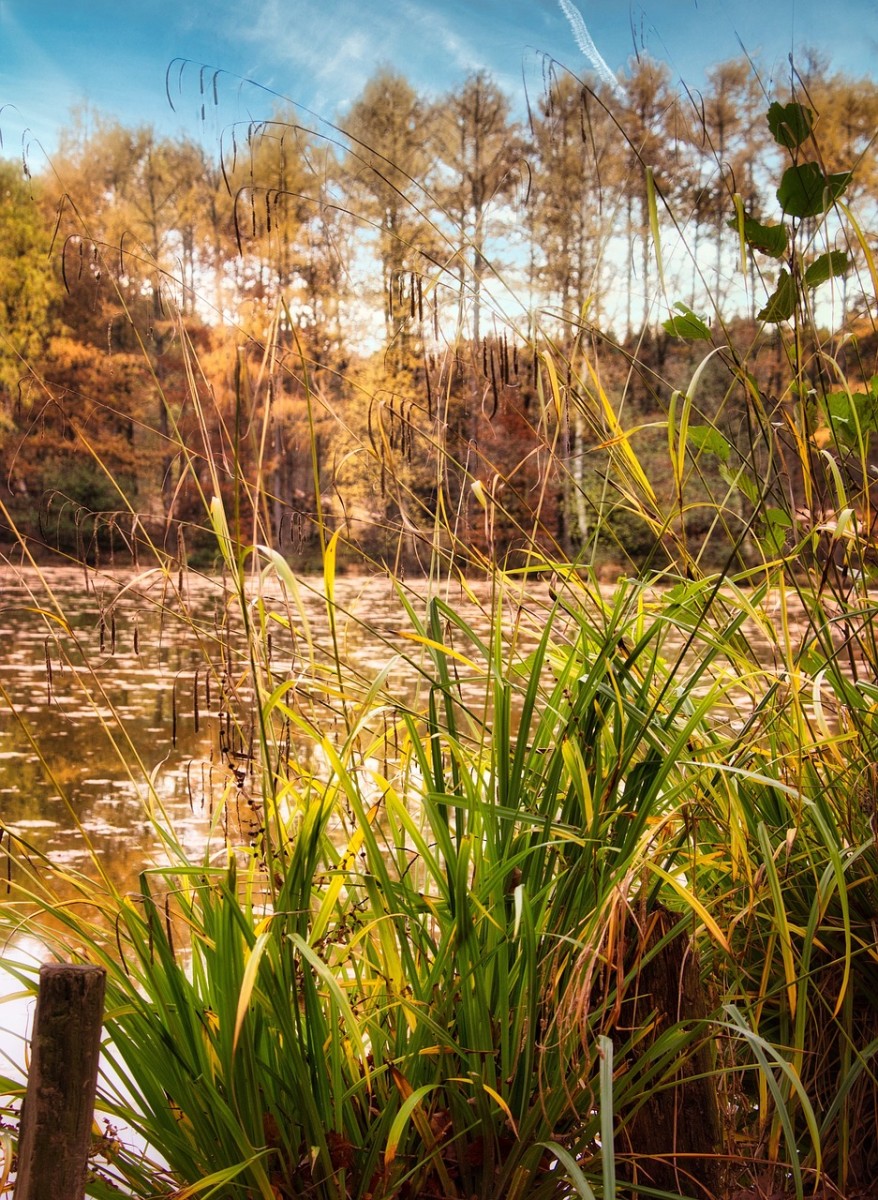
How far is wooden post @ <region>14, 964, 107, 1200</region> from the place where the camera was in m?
0.86

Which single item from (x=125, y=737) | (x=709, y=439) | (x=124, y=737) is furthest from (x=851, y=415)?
(x=124, y=737)

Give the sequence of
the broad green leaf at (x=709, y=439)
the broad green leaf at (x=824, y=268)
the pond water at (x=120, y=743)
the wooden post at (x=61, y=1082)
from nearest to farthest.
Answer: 1. the wooden post at (x=61, y=1082)
2. the broad green leaf at (x=824, y=268)
3. the broad green leaf at (x=709, y=439)
4. the pond water at (x=120, y=743)

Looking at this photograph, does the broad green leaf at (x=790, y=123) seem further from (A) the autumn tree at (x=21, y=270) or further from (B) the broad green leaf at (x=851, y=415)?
(A) the autumn tree at (x=21, y=270)

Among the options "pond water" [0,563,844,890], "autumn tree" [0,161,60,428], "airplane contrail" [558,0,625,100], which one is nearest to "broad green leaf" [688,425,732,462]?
"pond water" [0,563,844,890]

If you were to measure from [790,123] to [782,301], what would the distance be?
21cm

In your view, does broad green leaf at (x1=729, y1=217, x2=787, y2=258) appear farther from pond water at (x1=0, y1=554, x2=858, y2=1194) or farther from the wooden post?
the wooden post

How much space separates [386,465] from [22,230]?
20.1m

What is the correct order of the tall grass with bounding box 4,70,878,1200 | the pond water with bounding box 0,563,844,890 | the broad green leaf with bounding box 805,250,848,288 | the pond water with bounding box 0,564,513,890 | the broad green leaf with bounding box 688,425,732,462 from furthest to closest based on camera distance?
1. the pond water with bounding box 0,564,513,890
2. the pond water with bounding box 0,563,844,890
3. the broad green leaf with bounding box 688,425,732,462
4. the broad green leaf with bounding box 805,250,848,288
5. the tall grass with bounding box 4,70,878,1200

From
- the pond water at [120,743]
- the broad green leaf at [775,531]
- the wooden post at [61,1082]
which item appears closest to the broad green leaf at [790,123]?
the broad green leaf at [775,531]

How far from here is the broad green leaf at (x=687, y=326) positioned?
1.45 metres

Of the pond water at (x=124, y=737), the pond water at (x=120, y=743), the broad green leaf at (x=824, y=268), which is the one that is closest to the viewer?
the broad green leaf at (x=824, y=268)

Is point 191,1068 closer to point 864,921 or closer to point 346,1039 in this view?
point 346,1039

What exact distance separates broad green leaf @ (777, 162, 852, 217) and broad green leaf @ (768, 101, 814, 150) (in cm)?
4

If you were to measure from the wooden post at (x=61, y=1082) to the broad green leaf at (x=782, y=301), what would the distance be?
1.10m
